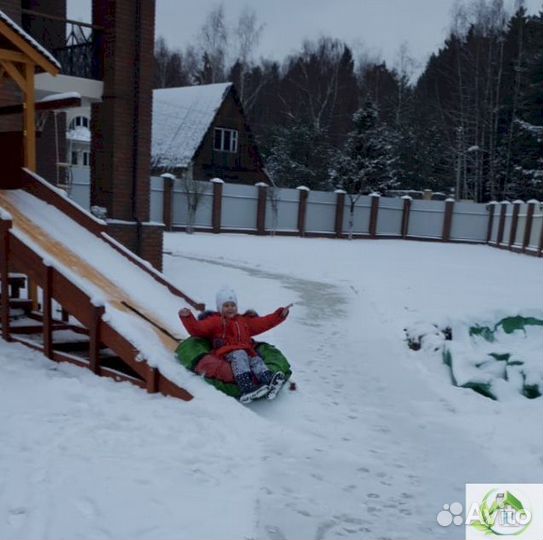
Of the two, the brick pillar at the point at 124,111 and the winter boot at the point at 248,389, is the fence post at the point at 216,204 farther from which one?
the winter boot at the point at 248,389

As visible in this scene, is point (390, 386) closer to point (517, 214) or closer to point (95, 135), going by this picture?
point (95, 135)

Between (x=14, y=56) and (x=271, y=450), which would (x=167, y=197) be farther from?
(x=271, y=450)

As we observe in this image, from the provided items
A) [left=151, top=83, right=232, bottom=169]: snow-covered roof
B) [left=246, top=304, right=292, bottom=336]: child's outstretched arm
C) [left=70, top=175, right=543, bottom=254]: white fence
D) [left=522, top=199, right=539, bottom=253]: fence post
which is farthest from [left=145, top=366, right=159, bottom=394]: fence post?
[left=151, top=83, right=232, bottom=169]: snow-covered roof

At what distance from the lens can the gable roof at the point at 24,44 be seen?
680 centimetres

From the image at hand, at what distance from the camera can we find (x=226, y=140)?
31625 millimetres

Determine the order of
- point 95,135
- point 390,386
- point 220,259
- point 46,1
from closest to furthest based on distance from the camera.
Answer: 1. point 390,386
2. point 95,135
3. point 46,1
4. point 220,259

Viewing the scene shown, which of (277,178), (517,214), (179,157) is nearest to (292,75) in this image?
(277,178)

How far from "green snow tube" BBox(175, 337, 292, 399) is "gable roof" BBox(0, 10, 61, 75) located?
14.4 ft

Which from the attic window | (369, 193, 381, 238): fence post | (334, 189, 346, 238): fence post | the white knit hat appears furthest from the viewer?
the attic window

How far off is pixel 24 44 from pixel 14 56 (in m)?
0.21

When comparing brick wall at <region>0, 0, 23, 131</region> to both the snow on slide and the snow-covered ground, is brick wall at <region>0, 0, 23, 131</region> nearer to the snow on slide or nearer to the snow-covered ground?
the snow on slide

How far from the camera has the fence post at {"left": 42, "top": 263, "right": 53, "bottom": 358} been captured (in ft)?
17.4

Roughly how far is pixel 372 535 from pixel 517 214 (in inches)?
885

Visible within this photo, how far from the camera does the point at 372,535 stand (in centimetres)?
303
